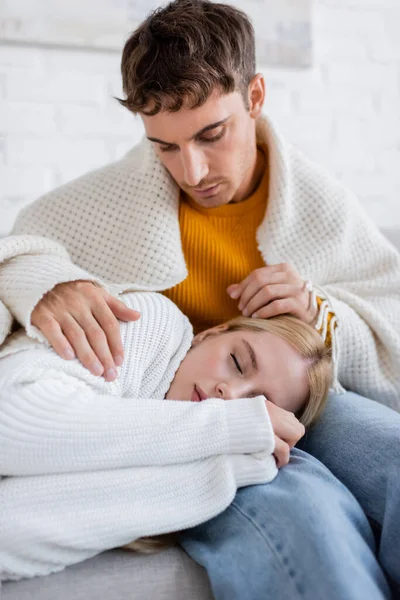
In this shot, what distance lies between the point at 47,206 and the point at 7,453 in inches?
31.6

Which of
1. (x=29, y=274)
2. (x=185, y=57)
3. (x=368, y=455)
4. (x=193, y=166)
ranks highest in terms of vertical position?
(x=185, y=57)

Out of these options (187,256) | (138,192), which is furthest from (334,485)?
(138,192)

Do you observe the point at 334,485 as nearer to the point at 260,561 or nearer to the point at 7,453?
the point at 260,561

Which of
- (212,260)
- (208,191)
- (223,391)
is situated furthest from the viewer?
(212,260)

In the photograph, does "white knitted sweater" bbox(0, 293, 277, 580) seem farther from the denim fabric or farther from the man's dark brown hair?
the man's dark brown hair

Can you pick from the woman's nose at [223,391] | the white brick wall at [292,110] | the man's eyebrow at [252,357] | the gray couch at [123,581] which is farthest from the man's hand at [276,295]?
the white brick wall at [292,110]

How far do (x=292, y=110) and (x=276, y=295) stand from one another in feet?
4.15

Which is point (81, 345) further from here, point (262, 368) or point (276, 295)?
point (276, 295)

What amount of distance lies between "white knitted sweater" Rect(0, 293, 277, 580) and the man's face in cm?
53

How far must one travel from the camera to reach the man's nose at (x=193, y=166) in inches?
54.1

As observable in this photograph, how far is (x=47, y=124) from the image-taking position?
2.13 meters

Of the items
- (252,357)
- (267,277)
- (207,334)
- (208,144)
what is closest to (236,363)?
(252,357)

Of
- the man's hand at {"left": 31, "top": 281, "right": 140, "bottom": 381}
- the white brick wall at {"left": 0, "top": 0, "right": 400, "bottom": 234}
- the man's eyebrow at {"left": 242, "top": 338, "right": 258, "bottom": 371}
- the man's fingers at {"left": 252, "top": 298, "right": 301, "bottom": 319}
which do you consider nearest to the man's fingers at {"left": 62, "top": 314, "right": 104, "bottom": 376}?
the man's hand at {"left": 31, "top": 281, "right": 140, "bottom": 381}

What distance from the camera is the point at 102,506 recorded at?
3.05 ft
